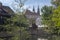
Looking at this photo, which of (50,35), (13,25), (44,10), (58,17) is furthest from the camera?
(44,10)

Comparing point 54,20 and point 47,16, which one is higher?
point 54,20

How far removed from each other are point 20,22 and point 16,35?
2.74ft

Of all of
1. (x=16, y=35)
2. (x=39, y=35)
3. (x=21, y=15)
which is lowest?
(x=39, y=35)

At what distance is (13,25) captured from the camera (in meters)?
16.5

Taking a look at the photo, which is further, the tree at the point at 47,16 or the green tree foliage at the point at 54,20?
the tree at the point at 47,16

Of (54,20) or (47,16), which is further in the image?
(47,16)

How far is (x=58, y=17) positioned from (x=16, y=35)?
4575 mm

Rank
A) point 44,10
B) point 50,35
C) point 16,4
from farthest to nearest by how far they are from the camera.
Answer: point 44,10 → point 50,35 → point 16,4

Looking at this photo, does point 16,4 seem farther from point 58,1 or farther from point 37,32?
point 37,32

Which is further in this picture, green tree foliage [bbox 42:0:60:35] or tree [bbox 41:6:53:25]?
tree [bbox 41:6:53:25]

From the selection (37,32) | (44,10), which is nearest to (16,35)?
(37,32)

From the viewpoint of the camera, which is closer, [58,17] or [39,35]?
[58,17]

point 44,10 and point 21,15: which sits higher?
point 21,15

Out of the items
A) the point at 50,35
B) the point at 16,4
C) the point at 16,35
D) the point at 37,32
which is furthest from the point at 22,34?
the point at 37,32
